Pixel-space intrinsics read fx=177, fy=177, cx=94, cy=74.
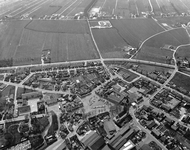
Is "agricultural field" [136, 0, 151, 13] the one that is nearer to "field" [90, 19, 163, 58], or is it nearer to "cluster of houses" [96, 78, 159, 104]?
"field" [90, 19, 163, 58]

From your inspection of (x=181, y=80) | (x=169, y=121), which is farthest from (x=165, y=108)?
(x=181, y=80)

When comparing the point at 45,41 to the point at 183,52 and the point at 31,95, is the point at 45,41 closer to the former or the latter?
the point at 31,95

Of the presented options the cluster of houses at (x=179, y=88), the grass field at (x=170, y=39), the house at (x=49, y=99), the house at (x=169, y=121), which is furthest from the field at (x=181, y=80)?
the house at (x=49, y=99)

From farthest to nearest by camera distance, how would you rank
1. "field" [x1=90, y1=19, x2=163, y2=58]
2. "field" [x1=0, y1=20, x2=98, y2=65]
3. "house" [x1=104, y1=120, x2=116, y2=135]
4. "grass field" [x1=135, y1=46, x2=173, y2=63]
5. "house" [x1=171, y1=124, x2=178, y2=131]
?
"field" [x1=90, y1=19, x2=163, y2=58] → "field" [x1=0, y1=20, x2=98, y2=65] → "grass field" [x1=135, y1=46, x2=173, y2=63] → "house" [x1=171, y1=124, x2=178, y2=131] → "house" [x1=104, y1=120, x2=116, y2=135]

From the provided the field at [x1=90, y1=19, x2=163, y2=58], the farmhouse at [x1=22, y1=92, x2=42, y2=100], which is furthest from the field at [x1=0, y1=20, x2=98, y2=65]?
the farmhouse at [x1=22, y1=92, x2=42, y2=100]

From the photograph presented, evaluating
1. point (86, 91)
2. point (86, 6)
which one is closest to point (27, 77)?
point (86, 91)

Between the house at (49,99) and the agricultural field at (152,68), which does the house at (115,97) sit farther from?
the agricultural field at (152,68)

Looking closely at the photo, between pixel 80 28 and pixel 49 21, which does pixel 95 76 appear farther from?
pixel 49 21
